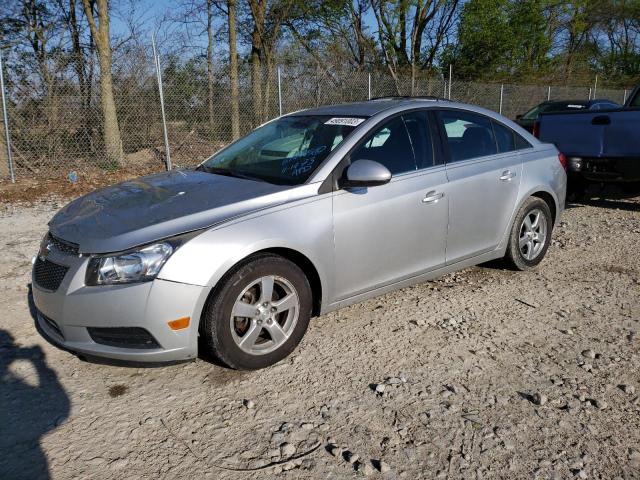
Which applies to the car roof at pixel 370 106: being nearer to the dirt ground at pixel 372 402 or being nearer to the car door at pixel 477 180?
the car door at pixel 477 180

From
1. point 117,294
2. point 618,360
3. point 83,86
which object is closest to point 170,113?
point 83,86

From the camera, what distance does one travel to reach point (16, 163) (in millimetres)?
9625

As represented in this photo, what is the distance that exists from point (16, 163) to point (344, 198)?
332 inches

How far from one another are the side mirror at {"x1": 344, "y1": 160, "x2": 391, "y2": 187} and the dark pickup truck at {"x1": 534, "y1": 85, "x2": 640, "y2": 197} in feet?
15.3

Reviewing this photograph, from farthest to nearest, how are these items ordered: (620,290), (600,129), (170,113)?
(170,113) → (600,129) → (620,290)

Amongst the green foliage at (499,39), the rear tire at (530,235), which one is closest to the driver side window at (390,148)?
the rear tire at (530,235)

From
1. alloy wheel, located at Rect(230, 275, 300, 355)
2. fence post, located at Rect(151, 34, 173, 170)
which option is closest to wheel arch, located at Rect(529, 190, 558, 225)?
alloy wheel, located at Rect(230, 275, 300, 355)

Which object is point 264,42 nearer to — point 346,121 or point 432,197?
point 346,121

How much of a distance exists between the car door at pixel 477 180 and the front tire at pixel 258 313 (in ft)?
4.84

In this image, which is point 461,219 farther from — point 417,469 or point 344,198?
point 417,469

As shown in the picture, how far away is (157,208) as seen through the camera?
126 inches

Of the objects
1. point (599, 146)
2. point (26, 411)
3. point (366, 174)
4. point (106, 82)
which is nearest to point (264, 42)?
point (106, 82)

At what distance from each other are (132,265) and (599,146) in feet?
20.8

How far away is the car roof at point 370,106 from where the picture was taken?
402 cm
